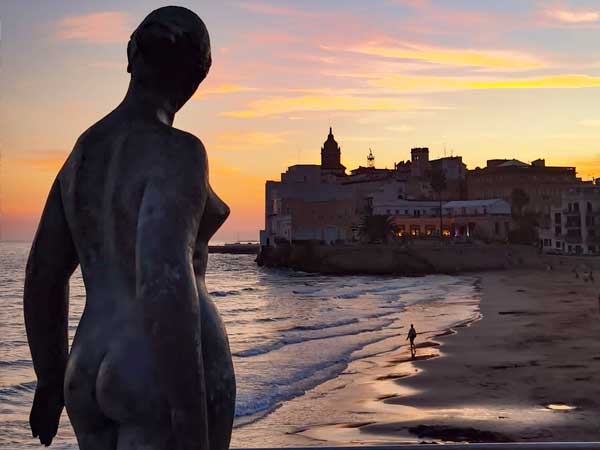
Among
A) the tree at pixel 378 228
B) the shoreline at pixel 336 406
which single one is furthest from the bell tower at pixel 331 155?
the shoreline at pixel 336 406

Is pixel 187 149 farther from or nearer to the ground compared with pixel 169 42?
nearer to the ground

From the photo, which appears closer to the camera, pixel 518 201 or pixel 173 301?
pixel 173 301

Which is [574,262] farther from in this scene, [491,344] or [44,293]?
[44,293]

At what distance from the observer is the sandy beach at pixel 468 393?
13.3m

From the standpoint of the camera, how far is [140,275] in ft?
5.32

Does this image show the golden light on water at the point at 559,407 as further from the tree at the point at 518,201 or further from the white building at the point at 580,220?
the tree at the point at 518,201

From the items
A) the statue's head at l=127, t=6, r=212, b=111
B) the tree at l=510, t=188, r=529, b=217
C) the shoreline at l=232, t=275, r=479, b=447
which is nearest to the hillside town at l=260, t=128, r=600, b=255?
the tree at l=510, t=188, r=529, b=217

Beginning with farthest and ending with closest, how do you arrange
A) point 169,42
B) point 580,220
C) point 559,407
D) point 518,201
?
point 518,201 < point 580,220 < point 559,407 < point 169,42

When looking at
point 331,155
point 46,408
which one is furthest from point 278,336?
point 331,155

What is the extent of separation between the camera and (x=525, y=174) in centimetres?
11481

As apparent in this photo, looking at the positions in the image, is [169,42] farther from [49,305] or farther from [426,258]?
[426,258]

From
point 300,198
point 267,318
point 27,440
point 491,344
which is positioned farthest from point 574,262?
point 27,440

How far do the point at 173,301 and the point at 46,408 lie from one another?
63 cm

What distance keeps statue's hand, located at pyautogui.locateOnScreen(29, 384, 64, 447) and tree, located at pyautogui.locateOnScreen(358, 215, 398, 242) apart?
8742cm
